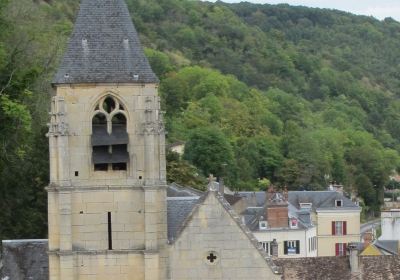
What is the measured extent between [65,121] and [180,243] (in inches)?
195

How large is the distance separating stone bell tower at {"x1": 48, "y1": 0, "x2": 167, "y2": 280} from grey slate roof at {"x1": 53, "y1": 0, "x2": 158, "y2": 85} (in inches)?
1.7

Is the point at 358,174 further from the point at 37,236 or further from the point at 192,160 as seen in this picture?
the point at 37,236

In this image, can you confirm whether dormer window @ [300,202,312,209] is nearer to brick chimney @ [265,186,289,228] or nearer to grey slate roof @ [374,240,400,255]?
brick chimney @ [265,186,289,228]

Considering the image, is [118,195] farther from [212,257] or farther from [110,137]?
[212,257]

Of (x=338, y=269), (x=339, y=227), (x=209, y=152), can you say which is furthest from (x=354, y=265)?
(x=209, y=152)

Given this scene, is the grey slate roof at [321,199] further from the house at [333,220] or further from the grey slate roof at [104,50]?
the grey slate roof at [104,50]

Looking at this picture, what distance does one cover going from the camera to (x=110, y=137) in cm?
4059

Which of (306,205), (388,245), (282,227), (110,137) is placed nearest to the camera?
(110,137)

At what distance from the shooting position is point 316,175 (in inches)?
5753

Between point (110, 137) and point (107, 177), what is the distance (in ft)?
3.92

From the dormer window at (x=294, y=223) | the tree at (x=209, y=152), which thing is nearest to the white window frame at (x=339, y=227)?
the dormer window at (x=294, y=223)

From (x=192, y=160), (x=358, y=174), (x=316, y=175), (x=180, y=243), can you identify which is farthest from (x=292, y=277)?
(x=358, y=174)

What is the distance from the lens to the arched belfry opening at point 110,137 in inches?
1598

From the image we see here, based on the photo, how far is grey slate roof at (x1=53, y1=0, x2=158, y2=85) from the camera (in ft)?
133
